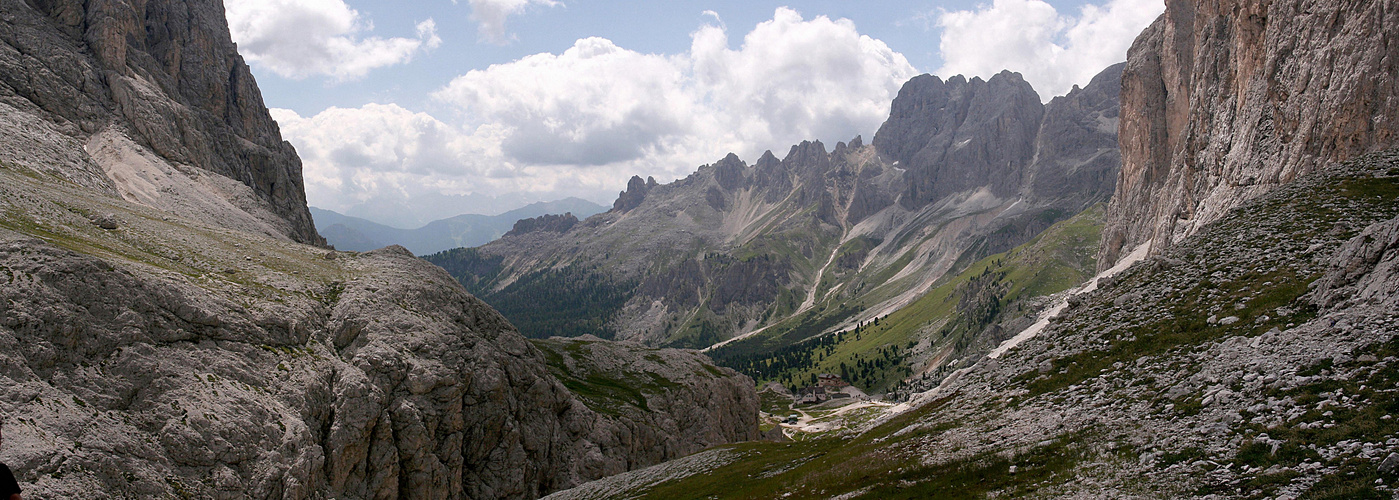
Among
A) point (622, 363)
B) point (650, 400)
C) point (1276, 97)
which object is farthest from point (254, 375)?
point (1276, 97)

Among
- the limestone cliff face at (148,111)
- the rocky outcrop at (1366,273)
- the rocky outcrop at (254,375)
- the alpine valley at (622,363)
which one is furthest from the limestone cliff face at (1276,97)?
the limestone cliff face at (148,111)

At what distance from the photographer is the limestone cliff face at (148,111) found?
265 feet

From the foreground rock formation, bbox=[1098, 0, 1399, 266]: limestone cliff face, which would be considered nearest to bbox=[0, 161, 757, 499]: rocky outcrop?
the foreground rock formation

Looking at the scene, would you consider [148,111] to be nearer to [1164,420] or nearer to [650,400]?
[650,400]

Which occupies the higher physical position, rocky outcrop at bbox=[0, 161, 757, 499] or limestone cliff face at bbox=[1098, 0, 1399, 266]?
limestone cliff face at bbox=[1098, 0, 1399, 266]

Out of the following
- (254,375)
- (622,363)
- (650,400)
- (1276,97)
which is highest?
(1276,97)

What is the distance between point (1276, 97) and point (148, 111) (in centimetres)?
14605

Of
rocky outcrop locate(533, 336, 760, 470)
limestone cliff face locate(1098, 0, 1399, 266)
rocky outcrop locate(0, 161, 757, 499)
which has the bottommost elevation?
rocky outcrop locate(533, 336, 760, 470)

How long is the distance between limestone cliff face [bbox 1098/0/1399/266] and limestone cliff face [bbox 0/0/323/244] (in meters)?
117

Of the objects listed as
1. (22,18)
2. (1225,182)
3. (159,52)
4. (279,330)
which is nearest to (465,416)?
(279,330)

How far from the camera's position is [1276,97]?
217 feet

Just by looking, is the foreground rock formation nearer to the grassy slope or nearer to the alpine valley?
the alpine valley

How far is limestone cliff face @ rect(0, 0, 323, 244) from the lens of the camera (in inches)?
3177

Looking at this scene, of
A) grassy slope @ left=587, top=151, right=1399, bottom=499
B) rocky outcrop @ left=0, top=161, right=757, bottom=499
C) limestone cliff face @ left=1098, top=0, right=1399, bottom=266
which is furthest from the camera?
limestone cliff face @ left=1098, top=0, right=1399, bottom=266
